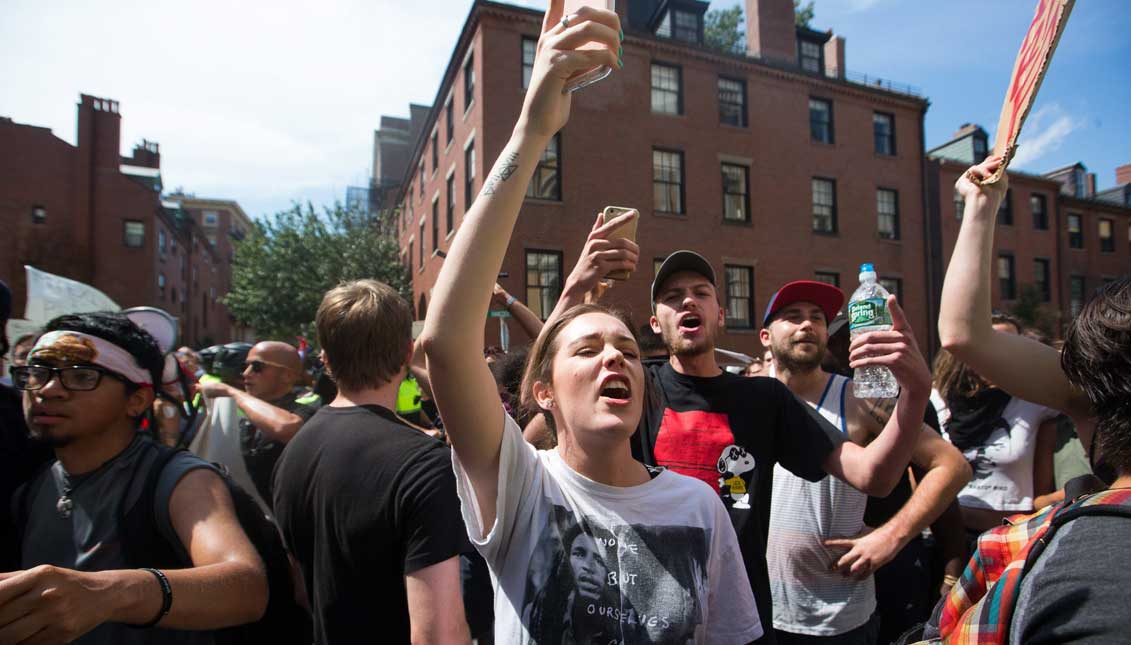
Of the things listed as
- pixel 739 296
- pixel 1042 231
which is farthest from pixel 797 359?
pixel 1042 231

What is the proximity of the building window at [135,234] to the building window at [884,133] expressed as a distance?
32.4m

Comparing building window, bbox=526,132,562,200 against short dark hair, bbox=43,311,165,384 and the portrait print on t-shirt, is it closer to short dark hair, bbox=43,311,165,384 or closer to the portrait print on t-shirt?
short dark hair, bbox=43,311,165,384

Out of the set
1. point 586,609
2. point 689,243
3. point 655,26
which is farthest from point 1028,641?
point 655,26

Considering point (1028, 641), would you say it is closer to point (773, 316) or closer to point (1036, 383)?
point (1036, 383)

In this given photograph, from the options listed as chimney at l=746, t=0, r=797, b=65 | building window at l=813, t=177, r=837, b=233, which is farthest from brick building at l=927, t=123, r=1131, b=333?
chimney at l=746, t=0, r=797, b=65

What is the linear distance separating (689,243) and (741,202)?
260cm

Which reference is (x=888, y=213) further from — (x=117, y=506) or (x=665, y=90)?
(x=117, y=506)

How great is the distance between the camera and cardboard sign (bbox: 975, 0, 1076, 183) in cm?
172

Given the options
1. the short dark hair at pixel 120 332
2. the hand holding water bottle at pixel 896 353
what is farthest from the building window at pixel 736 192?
the short dark hair at pixel 120 332

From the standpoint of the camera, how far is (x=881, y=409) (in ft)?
9.44

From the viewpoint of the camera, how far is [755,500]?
2295 millimetres

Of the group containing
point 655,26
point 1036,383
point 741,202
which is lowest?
point 1036,383

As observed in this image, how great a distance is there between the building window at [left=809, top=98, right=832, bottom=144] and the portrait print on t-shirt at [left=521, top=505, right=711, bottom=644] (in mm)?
21759

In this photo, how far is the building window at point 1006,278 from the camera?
24922mm
